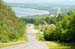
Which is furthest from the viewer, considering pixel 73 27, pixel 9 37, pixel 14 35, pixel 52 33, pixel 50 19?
pixel 50 19

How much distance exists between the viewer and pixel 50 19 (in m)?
186

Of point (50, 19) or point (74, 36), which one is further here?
point (50, 19)

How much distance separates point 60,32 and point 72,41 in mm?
8424

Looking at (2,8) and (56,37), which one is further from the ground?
(2,8)

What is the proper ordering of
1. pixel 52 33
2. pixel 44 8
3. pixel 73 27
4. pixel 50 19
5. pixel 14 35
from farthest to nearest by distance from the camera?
pixel 50 19
pixel 44 8
pixel 52 33
pixel 14 35
pixel 73 27

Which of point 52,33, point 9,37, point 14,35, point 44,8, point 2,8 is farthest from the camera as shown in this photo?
point 44,8

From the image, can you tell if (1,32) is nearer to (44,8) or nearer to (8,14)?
(8,14)

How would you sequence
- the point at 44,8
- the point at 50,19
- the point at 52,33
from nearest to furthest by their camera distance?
the point at 52,33, the point at 44,8, the point at 50,19

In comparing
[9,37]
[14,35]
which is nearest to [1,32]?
[9,37]

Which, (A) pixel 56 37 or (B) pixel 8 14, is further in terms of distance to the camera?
(B) pixel 8 14

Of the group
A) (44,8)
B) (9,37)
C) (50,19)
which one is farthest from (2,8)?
(50,19)

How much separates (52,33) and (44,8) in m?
70.6

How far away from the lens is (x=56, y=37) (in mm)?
81375

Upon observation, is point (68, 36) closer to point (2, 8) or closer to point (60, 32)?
point (60, 32)
